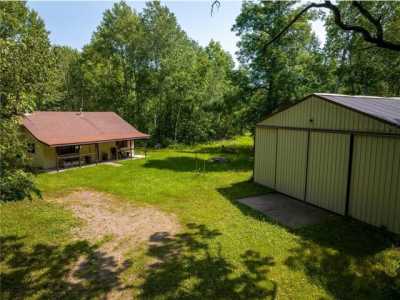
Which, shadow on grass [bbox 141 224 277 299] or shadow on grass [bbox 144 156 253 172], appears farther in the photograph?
shadow on grass [bbox 144 156 253 172]

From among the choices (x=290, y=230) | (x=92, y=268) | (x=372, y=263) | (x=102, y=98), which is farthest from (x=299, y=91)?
(x=102, y=98)

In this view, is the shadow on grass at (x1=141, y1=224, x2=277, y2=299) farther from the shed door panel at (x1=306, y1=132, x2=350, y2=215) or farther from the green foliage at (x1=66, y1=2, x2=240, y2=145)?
the green foliage at (x1=66, y1=2, x2=240, y2=145)

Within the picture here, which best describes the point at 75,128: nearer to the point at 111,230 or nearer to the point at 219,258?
the point at 111,230

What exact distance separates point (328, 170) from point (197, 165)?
866 centimetres

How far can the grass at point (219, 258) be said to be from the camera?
429cm

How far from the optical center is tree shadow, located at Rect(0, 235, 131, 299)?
13.9 feet

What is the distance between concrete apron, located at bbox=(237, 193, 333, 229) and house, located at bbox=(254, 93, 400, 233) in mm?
315

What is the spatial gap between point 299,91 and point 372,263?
43.2 ft

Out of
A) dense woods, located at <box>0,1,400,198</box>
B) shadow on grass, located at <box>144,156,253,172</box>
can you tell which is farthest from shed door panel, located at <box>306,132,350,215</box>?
shadow on grass, located at <box>144,156,253,172</box>

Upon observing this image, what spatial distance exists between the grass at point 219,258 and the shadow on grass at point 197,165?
5525 mm

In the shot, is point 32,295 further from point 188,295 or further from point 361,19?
point 361,19

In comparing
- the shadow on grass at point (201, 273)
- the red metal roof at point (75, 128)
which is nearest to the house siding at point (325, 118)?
the shadow on grass at point (201, 273)

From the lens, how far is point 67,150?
594 inches

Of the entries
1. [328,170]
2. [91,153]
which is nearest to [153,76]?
[91,153]
